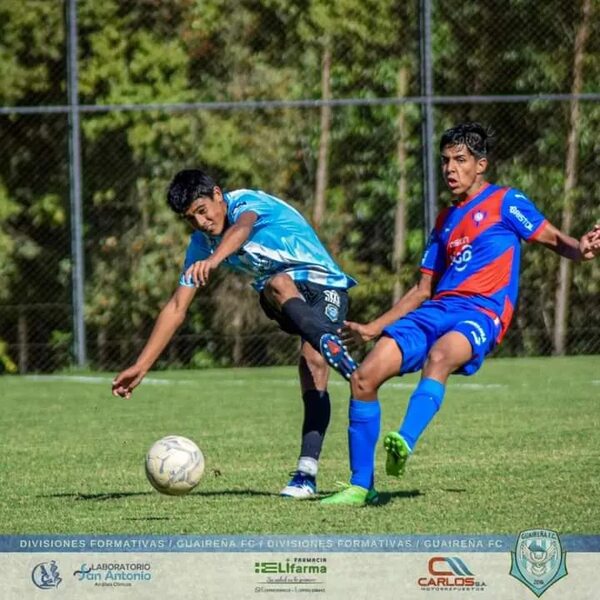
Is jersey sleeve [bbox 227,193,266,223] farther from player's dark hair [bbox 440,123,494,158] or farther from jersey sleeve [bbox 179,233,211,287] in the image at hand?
player's dark hair [bbox 440,123,494,158]

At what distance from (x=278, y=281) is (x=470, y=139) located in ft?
3.79

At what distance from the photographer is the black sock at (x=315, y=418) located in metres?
7.32

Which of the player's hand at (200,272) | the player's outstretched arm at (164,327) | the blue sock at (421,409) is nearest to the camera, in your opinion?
the blue sock at (421,409)

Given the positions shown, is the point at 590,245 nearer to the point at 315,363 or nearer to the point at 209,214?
the point at 315,363

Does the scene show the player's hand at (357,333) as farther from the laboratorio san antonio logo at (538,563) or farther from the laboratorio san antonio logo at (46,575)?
the laboratorio san antonio logo at (46,575)

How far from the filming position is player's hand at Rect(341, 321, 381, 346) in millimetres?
7047

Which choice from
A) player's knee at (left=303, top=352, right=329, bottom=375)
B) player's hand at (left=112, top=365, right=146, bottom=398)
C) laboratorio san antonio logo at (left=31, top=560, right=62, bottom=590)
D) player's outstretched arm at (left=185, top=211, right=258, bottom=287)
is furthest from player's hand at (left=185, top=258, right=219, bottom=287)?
laboratorio san antonio logo at (left=31, top=560, right=62, bottom=590)

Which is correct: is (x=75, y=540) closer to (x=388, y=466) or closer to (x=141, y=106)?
(x=388, y=466)

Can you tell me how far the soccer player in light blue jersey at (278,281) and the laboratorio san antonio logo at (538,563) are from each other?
222 cm

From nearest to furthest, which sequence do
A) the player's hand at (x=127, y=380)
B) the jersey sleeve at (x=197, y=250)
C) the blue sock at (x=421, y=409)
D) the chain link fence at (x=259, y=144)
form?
1. the blue sock at (x=421, y=409)
2. the player's hand at (x=127, y=380)
3. the jersey sleeve at (x=197, y=250)
4. the chain link fence at (x=259, y=144)

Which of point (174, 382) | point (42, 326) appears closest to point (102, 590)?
point (174, 382)

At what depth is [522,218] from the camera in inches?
272


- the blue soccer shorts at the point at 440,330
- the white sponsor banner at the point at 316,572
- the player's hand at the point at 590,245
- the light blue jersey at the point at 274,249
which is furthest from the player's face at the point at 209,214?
the white sponsor banner at the point at 316,572

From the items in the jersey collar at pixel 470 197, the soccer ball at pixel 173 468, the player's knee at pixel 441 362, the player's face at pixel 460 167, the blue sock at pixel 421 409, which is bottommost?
the soccer ball at pixel 173 468
